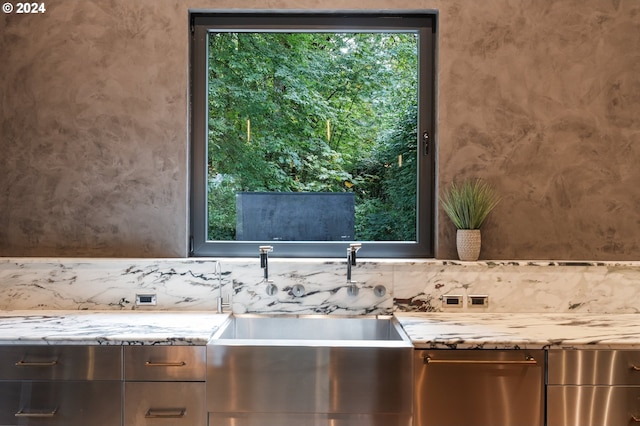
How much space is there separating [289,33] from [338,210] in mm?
963

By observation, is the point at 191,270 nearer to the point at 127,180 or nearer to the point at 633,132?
the point at 127,180

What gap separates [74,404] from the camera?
5.90ft

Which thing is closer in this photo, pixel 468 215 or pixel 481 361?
pixel 481 361

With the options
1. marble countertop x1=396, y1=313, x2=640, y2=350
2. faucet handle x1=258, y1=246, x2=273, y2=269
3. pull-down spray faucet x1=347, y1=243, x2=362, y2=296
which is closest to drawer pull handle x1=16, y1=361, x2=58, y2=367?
faucet handle x1=258, y1=246, x2=273, y2=269

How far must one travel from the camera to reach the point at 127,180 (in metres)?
2.44

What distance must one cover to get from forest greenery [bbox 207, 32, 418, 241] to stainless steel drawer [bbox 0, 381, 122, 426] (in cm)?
95

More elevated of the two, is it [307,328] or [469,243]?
[469,243]

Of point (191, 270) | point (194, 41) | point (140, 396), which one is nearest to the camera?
point (140, 396)

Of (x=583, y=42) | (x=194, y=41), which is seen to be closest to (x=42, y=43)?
(x=194, y=41)

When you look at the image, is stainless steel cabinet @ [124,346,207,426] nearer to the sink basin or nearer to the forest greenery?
the sink basin

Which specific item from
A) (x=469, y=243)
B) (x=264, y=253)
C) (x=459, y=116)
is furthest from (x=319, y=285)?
(x=459, y=116)

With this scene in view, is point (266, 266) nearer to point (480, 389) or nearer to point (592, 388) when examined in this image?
point (480, 389)

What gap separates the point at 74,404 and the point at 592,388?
6.29ft

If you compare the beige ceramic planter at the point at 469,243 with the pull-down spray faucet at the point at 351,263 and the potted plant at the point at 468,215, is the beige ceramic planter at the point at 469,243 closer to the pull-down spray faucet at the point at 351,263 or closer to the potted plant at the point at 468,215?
the potted plant at the point at 468,215
